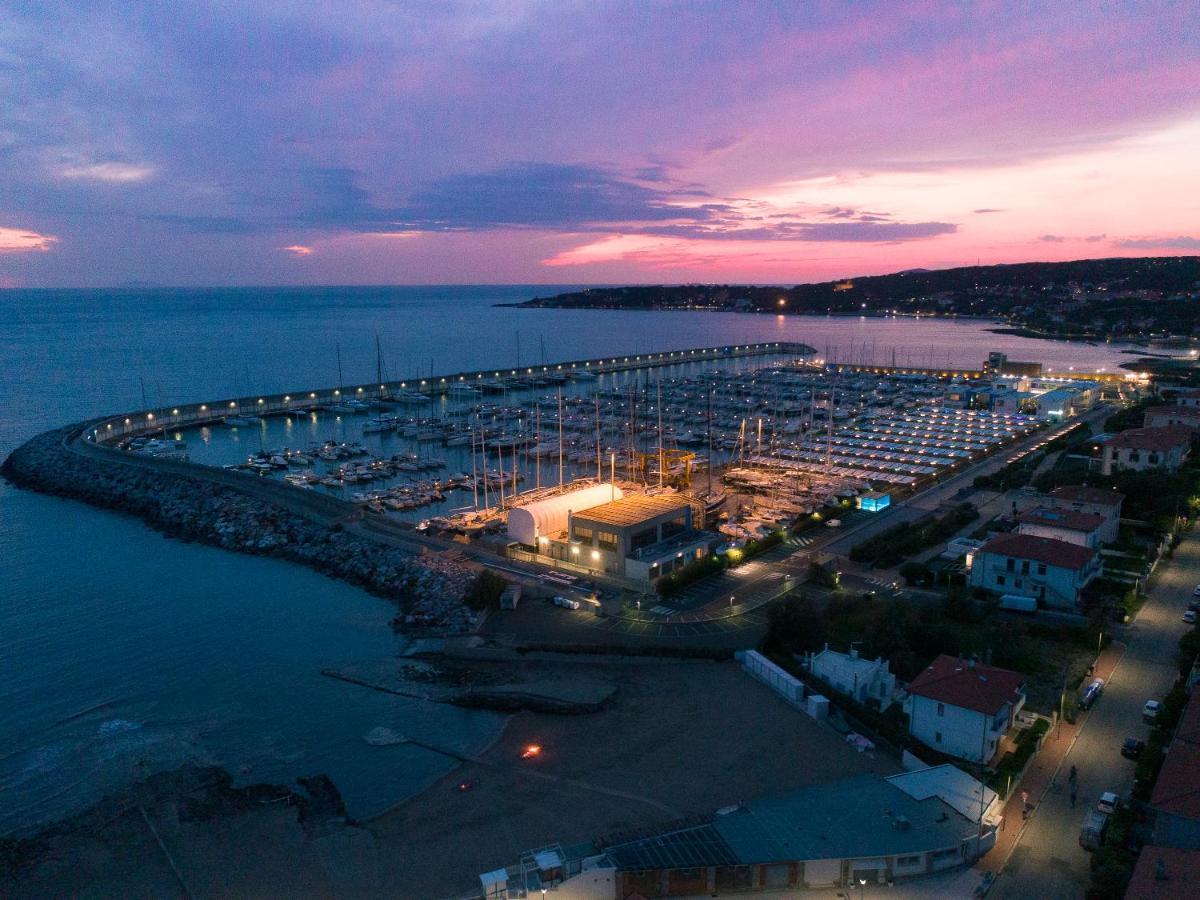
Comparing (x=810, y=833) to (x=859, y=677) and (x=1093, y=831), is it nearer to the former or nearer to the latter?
(x=1093, y=831)

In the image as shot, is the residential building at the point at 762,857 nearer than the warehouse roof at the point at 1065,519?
Yes

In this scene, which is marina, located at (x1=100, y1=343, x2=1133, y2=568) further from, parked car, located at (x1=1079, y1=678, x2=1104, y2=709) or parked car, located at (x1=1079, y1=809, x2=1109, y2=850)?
parked car, located at (x1=1079, y1=809, x2=1109, y2=850)

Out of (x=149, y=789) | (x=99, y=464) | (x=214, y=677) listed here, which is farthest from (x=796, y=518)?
(x=99, y=464)

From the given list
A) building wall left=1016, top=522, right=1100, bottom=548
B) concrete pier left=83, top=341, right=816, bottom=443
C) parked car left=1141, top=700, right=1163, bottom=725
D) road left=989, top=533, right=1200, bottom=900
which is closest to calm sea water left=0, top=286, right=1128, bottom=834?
concrete pier left=83, top=341, right=816, bottom=443

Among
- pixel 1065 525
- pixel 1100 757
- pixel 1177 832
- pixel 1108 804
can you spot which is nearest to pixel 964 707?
pixel 1100 757

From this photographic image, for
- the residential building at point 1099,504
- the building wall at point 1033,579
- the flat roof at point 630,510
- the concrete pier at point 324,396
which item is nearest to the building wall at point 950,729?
the building wall at point 1033,579

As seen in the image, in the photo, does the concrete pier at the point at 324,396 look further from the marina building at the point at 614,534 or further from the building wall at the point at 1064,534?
the building wall at the point at 1064,534

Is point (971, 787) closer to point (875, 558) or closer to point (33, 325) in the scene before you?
point (875, 558)
